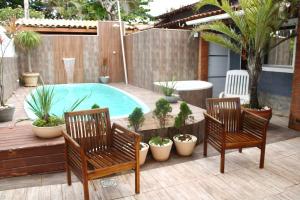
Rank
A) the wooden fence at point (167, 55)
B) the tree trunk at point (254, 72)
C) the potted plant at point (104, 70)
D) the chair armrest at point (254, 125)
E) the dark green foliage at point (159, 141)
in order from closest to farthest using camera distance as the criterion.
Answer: the chair armrest at point (254, 125) < the dark green foliage at point (159, 141) < the tree trunk at point (254, 72) < the wooden fence at point (167, 55) < the potted plant at point (104, 70)

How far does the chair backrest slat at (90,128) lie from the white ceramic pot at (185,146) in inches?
52.4

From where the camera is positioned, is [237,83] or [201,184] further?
[237,83]

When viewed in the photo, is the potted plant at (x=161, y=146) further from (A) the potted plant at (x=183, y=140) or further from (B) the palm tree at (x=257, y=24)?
(B) the palm tree at (x=257, y=24)

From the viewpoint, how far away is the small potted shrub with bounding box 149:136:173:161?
4.21 metres

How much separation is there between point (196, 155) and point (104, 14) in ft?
52.3

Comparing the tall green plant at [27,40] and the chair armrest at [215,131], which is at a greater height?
the tall green plant at [27,40]

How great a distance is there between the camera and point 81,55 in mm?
12016

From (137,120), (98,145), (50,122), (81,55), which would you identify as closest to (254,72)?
(137,120)

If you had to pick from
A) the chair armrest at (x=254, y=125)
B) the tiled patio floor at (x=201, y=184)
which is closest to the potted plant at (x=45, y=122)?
the tiled patio floor at (x=201, y=184)

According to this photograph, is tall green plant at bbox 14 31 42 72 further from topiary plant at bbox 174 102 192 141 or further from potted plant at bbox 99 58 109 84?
topiary plant at bbox 174 102 192 141

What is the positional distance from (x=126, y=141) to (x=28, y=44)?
8.70 metres

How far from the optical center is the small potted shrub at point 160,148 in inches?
166

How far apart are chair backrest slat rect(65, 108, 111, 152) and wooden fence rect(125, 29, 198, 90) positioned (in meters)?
5.54

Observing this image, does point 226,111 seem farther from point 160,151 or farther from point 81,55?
point 81,55
